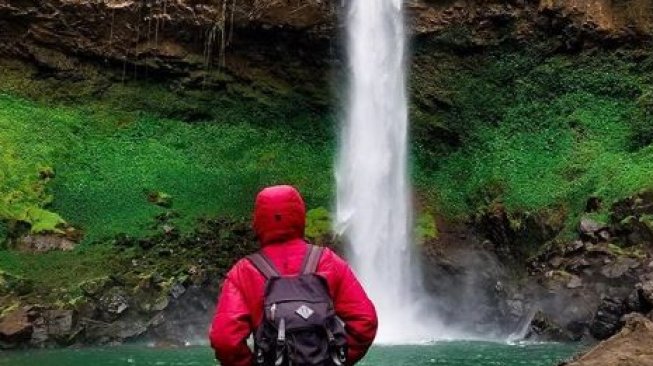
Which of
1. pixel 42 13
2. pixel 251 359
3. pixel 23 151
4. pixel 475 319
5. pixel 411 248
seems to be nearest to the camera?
pixel 251 359

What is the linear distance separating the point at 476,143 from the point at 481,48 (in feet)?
10.9

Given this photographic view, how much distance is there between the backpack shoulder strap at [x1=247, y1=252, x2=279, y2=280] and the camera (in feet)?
11.8

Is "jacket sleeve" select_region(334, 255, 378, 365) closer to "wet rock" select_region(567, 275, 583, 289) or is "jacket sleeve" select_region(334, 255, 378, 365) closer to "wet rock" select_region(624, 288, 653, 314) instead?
"wet rock" select_region(624, 288, 653, 314)

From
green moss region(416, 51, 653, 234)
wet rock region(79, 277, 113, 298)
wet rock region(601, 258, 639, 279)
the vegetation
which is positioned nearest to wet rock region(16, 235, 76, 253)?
the vegetation

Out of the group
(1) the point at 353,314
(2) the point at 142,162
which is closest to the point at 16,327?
(2) the point at 142,162

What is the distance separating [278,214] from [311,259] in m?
0.25

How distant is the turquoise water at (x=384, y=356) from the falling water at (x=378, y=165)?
17.3ft

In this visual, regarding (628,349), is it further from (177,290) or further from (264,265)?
(177,290)

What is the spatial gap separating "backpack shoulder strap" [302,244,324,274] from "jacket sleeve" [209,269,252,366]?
0.32m

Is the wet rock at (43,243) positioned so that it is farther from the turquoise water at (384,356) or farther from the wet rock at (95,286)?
the turquoise water at (384,356)

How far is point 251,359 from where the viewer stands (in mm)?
3500

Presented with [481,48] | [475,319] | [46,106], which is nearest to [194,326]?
[475,319]

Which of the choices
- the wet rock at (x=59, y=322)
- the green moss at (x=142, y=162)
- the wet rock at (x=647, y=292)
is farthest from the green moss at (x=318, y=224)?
the wet rock at (x=647, y=292)

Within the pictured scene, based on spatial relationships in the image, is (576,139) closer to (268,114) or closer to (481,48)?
(481,48)
